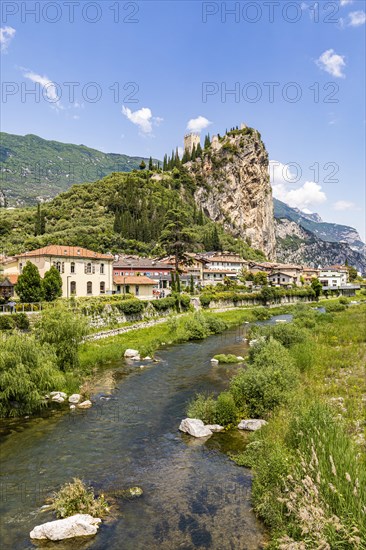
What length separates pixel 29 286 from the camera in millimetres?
44219

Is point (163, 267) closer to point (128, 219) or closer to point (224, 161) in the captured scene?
point (128, 219)

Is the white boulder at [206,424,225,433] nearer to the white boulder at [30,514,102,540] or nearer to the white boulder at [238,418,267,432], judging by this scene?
the white boulder at [238,418,267,432]

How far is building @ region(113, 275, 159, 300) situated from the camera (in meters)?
64.3

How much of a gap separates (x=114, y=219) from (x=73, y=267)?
7371 centimetres

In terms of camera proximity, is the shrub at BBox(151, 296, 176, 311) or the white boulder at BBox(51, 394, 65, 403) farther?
the shrub at BBox(151, 296, 176, 311)

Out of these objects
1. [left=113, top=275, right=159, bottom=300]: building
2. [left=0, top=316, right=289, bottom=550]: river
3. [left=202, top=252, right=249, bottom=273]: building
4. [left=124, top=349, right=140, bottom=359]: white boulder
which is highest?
[left=202, top=252, right=249, bottom=273]: building

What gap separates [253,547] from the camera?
10852 millimetres

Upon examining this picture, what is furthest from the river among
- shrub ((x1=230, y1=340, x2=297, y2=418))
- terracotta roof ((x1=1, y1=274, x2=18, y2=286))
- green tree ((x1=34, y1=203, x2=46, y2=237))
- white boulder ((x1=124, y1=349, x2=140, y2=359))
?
green tree ((x1=34, y1=203, x2=46, y2=237))

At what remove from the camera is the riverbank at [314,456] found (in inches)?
262

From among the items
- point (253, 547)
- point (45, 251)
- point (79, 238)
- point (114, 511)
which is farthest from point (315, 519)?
point (79, 238)

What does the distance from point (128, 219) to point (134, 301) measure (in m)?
76.6

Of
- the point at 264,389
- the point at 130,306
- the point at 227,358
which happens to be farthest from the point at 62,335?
the point at 130,306

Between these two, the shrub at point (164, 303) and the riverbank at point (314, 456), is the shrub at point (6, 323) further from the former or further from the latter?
the shrub at point (164, 303)

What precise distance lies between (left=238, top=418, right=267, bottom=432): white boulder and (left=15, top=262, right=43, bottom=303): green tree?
1263 inches
